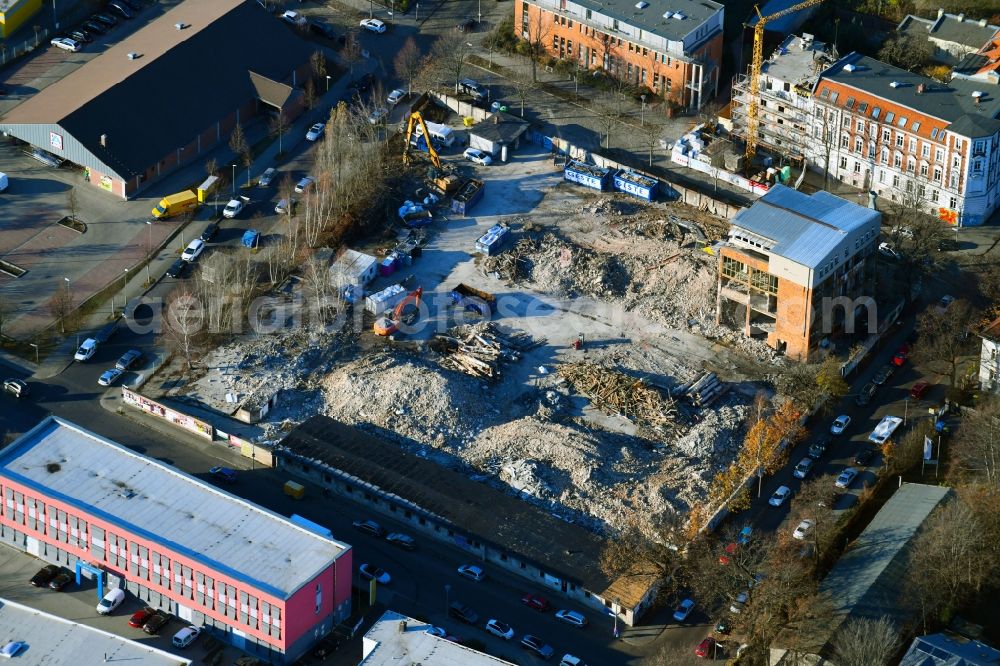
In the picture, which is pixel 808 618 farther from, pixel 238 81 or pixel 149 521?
pixel 238 81

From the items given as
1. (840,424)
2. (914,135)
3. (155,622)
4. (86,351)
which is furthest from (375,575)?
(914,135)

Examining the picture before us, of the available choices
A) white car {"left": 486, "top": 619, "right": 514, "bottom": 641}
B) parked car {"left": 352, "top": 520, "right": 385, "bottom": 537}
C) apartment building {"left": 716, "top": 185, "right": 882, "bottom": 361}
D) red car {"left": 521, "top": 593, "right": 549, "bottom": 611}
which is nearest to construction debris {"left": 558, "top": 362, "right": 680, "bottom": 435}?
apartment building {"left": 716, "top": 185, "right": 882, "bottom": 361}

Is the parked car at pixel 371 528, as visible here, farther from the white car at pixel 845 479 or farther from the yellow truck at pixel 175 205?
the yellow truck at pixel 175 205

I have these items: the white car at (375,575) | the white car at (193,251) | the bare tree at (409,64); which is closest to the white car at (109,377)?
the white car at (193,251)

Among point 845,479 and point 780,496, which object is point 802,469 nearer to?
point 845,479

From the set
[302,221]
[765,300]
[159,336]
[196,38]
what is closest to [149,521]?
[159,336]
